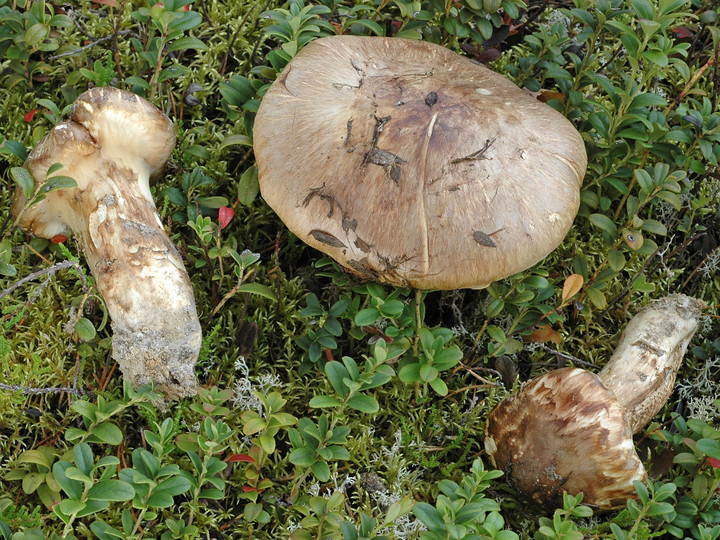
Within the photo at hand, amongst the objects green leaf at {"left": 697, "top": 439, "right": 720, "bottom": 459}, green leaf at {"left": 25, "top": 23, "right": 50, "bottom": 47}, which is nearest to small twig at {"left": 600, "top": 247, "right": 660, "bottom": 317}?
green leaf at {"left": 697, "top": 439, "right": 720, "bottom": 459}

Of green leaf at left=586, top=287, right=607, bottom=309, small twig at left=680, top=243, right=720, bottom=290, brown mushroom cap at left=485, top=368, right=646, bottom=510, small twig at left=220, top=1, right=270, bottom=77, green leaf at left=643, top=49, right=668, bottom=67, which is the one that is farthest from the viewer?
small twig at left=220, top=1, right=270, bottom=77

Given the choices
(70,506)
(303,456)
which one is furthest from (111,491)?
(303,456)

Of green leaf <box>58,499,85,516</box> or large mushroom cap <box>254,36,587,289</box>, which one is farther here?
large mushroom cap <box>254,36,587,289</box>

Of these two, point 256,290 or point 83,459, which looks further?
point 256,290

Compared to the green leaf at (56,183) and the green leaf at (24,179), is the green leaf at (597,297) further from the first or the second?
the green leaf at (24,179)

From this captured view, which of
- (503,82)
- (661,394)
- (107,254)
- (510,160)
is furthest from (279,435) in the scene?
(503,82)

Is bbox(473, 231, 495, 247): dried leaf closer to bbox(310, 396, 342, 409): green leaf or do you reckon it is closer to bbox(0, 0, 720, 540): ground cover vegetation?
bbox(0, 0, 720, 540): ground cover vegetation

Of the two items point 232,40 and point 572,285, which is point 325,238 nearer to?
point 572,285
